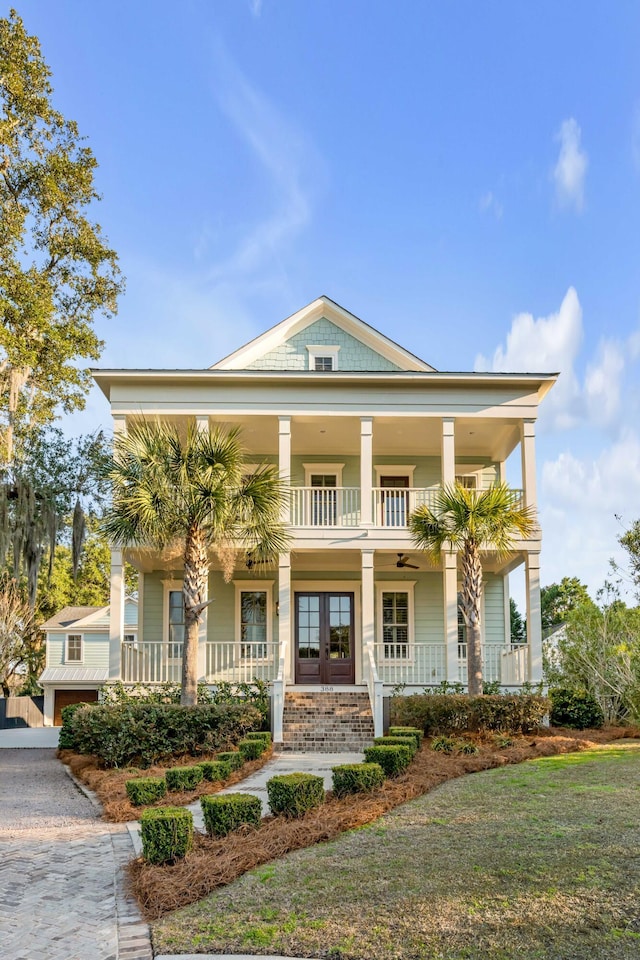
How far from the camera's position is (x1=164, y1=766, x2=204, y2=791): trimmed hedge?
1045cm

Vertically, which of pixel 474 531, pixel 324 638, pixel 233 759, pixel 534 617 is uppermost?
pixel 474 531

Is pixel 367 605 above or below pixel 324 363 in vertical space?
below

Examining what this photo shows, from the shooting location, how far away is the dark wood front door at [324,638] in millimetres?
19734

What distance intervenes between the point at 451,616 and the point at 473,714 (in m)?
3.20

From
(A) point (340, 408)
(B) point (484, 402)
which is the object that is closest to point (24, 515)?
(A) point (340, 408)

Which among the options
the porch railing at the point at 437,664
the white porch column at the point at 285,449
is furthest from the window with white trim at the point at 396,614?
the white porch column at the point at 285,449

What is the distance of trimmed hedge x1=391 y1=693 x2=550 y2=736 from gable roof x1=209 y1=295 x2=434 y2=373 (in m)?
7.84

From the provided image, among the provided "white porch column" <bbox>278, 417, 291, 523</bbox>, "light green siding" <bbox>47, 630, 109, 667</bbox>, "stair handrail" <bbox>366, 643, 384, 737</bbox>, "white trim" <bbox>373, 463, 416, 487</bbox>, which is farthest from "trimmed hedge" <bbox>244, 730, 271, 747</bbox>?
"light green siding" <bbox>47, 630, 109, 667</bbox>

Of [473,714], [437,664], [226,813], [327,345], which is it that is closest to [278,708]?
[473,714]

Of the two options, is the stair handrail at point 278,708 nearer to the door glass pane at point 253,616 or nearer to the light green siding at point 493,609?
the door glass pane at point 253,616

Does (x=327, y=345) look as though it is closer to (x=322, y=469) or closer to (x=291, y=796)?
(x=322, y=469)

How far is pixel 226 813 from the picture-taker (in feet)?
25.3

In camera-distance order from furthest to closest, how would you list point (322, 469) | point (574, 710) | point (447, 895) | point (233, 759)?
point (322, 469) → point (574, 710) → point (233, 759) → point (447, 895)

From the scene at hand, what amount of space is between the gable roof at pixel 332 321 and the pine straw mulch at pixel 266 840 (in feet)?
34.2
